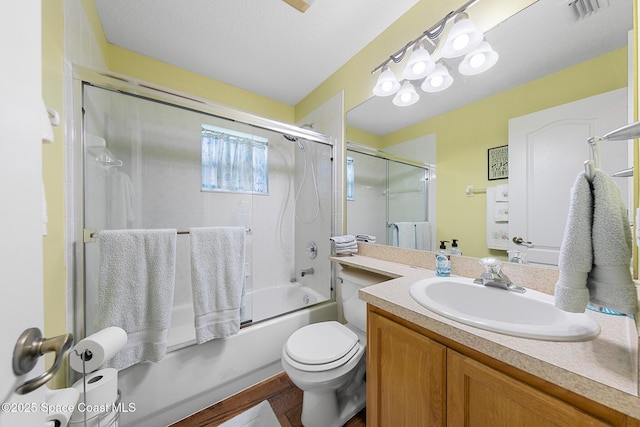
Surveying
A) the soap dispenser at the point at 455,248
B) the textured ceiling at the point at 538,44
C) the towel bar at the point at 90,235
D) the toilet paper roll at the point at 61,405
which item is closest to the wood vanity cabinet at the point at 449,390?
the soap dispenser at the point at 455,248

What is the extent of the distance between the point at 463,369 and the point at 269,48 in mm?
2157

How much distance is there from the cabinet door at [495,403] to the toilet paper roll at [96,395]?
1.27 meters

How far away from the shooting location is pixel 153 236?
115cm

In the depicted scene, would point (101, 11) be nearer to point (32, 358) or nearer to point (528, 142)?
point (32, 358)

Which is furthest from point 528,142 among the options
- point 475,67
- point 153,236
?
point 153,236

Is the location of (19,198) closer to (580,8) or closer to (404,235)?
(404,235)

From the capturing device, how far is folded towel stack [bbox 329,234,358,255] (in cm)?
167

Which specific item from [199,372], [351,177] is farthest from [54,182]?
[351,177]

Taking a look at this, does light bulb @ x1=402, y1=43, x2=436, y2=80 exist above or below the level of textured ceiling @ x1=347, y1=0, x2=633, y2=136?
above

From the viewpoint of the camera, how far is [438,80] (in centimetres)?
123

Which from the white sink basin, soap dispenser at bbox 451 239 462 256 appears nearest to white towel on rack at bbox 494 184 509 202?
soap dispenser at bbox 451 239 462 256

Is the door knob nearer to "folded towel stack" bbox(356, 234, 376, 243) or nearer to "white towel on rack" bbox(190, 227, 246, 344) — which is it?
"folded towel stack" bbox(356, 234, 376, 243)

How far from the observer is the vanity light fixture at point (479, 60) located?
41.2 inches

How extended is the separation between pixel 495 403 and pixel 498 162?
38.7 inches
